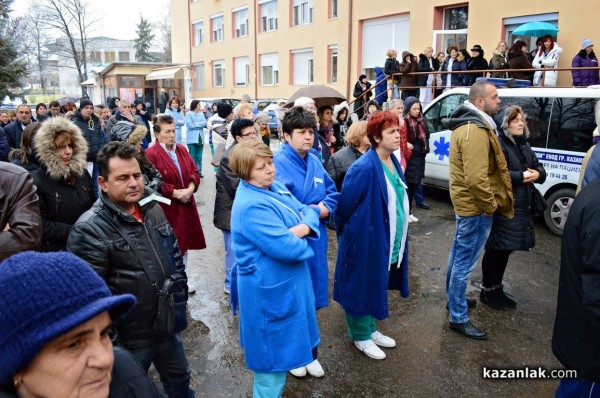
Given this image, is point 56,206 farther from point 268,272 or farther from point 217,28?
point 217,28

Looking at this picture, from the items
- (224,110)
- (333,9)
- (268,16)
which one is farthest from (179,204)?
(268,16)

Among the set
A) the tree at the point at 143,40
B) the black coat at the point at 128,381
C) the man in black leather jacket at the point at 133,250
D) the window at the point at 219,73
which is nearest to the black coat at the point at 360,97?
the man in black leather jacket at the point at 133,250

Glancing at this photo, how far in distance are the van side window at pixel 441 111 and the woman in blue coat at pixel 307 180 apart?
5.51 metres

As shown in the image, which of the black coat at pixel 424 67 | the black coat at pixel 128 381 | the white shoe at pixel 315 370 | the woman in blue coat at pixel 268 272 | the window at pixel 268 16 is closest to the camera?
the black coat at pixel 128 381

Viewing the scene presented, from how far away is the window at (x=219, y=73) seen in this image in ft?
108

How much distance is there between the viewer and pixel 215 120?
834cm

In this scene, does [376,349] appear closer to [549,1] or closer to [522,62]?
[522,62]

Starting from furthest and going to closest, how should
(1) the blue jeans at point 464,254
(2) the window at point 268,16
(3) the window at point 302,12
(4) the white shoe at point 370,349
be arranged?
(2) the window at point 268,16 < (3) the window at point 302,12 < (1) the blue jeans at point 464,254 < (4) the white shoe at point 370,349

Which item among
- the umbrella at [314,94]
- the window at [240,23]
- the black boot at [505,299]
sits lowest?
the black boot at [505,299]

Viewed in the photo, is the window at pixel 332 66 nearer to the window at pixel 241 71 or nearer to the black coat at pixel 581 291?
the window at pixel 241 71

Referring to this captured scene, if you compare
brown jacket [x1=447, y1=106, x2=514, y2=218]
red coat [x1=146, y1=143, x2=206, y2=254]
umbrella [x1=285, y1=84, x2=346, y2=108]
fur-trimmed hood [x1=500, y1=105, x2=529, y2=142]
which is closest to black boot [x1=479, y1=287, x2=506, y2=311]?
brown jacket [x1=447, y1=106, x2=514, y2=218]

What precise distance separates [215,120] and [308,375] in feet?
18.7

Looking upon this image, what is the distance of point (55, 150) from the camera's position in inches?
131

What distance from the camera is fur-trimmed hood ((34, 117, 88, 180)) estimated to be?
3281 mm
